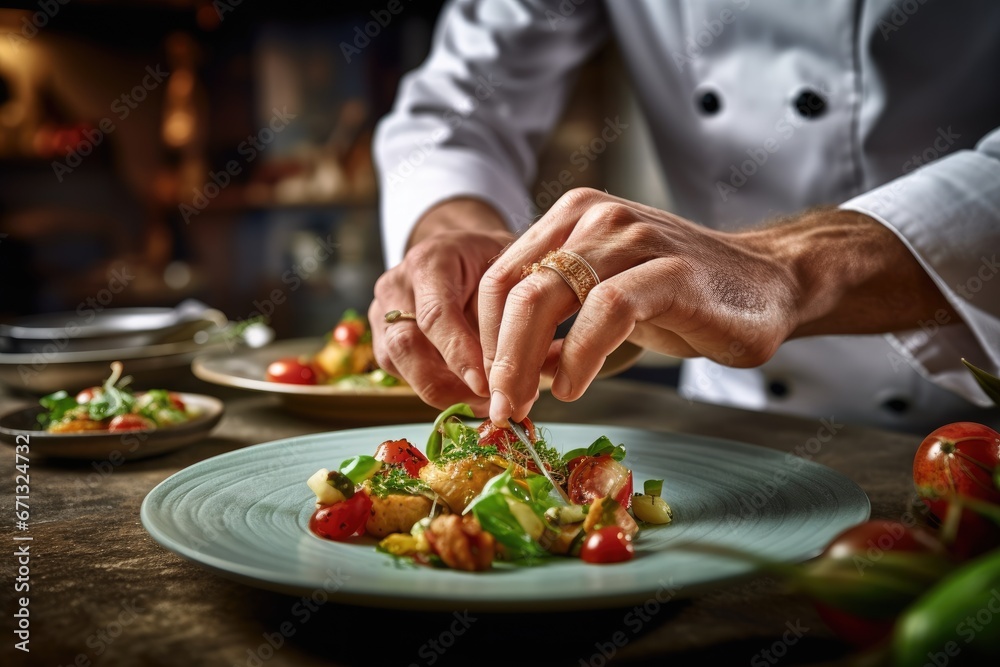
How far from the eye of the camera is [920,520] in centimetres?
88

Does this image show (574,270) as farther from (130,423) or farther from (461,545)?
(130,423)

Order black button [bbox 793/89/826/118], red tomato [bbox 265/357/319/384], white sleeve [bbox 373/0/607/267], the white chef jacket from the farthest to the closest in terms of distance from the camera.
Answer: white sleeve [bbox 373/0/607/267] < black button [bbox 793/89/826/118] < red tomato [bbox 265/357/319/384] < the white chef jacket

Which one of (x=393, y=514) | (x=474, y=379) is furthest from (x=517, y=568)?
(x=474, y=379)

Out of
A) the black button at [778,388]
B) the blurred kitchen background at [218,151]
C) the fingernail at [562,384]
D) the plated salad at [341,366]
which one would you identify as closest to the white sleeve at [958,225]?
the black button at [778,388]

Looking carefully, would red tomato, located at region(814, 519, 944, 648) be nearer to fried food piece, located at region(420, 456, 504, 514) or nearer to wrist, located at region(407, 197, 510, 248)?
fried food piece, located at region(420, 456, 504, 514)

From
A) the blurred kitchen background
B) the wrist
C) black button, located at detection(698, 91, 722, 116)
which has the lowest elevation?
the blurred kitchen background

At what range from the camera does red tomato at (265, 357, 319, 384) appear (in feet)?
5.01

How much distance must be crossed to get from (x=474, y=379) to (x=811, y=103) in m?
0.98

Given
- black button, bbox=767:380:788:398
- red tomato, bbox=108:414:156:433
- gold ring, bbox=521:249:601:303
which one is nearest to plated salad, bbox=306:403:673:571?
gold ring, bbox=521:249:601:303

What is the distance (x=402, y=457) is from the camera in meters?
1.00

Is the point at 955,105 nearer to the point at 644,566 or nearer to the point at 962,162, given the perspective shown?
the point at 962,162

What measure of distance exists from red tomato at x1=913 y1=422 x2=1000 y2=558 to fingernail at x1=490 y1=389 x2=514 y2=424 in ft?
1.36

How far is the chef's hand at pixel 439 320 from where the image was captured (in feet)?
3.69

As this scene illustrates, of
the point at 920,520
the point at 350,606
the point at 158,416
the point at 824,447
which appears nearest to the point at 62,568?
the point at 350,606
